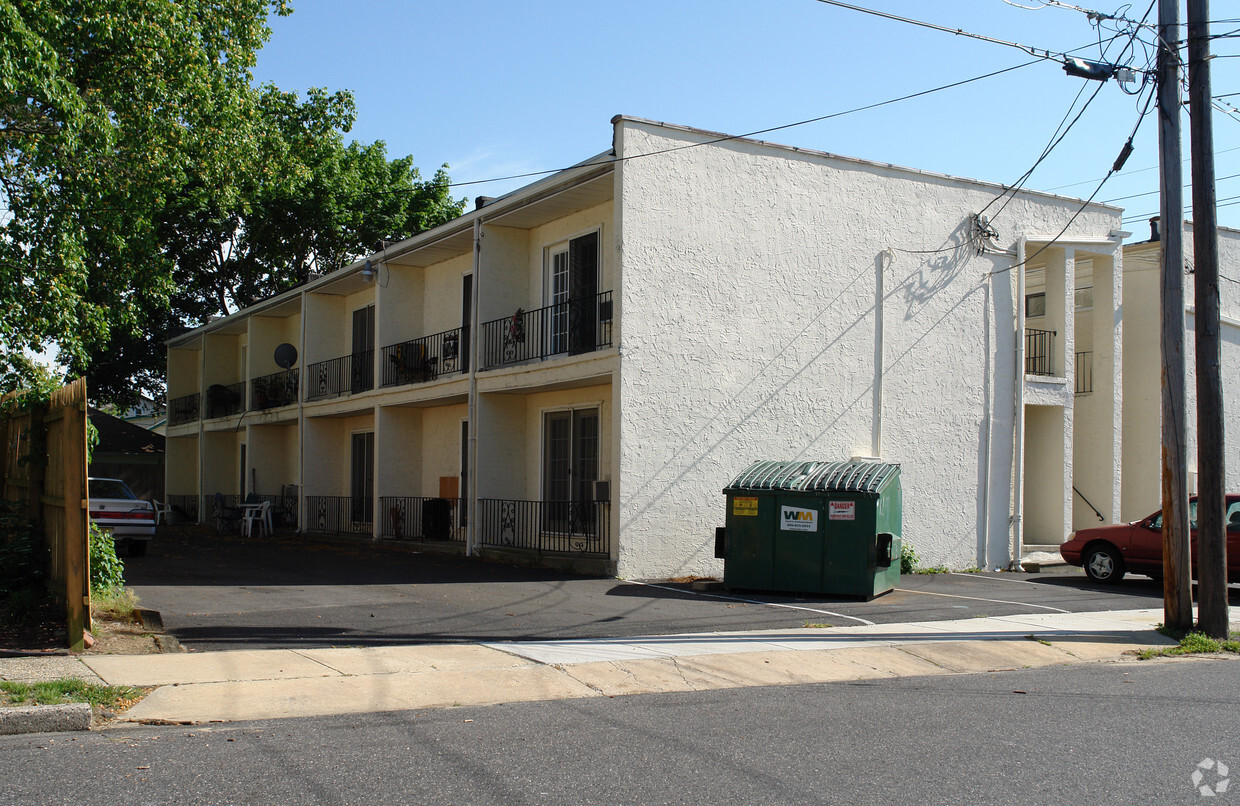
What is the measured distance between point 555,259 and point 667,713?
13.0 metres

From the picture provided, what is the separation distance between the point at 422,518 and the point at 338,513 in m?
4.54

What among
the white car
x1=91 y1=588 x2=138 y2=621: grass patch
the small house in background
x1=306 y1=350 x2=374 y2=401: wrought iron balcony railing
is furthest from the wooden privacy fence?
the small house in background

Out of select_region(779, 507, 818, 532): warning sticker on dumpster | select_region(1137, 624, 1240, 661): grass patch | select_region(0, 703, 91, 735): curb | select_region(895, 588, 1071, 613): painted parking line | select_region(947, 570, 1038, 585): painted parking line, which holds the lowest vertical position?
select_region(947, 570, 1038, 585): painted parking line

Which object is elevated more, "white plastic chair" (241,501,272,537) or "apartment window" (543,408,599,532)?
"apartment window" (543,408,599,532)

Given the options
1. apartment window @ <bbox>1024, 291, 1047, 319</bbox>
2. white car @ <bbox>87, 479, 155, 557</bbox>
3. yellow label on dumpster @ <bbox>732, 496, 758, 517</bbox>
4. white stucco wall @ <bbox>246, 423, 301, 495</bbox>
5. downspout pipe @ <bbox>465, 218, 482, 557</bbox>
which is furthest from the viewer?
white stucco wall @ <bbox>246, 423, 301, 495</bbox>

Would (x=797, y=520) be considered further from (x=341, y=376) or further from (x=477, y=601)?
(x=341, y=376)

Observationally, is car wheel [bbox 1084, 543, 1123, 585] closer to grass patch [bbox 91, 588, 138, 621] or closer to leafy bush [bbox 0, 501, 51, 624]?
grass patch [bbox 91, 588, 138, 621]

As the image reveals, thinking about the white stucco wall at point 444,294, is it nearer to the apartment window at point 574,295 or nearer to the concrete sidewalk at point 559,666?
the apartment window at point 574,295

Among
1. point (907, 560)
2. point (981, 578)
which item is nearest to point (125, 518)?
point (907, 560)

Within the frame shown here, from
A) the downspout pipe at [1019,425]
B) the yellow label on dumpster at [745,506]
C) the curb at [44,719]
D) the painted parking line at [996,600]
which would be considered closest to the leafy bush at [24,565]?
the curb at [44,719]

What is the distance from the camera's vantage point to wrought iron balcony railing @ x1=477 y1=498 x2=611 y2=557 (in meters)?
16.8

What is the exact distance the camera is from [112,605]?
10297 mm

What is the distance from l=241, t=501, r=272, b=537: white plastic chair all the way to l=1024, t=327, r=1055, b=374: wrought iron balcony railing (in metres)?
18.1

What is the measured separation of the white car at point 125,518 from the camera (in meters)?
17.8
